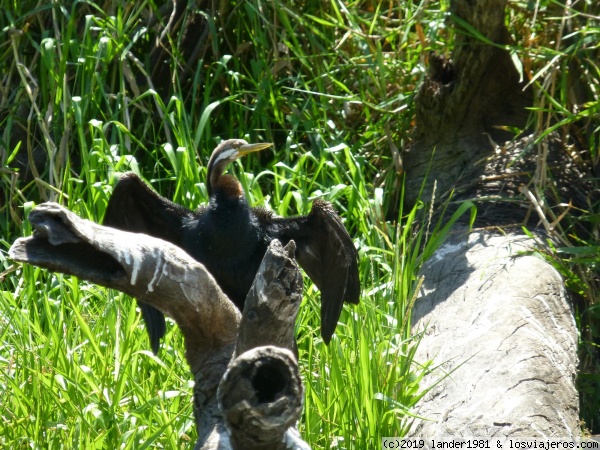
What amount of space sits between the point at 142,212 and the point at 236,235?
0.34 meters

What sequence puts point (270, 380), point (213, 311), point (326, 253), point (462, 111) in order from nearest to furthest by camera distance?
point (270, 380) < point (213, 311) < point (326, 253) < point (462, 111)

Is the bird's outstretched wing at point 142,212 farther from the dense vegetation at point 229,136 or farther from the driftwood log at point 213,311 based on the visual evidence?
the driftwood log at point 213,311

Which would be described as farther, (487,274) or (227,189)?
(487,274)

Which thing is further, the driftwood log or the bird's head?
the bird's head

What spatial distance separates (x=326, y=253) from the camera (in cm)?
296

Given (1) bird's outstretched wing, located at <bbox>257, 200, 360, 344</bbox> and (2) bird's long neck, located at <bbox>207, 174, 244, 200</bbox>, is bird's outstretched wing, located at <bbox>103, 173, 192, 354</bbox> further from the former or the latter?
(1) bird's outstretched wing, located at <bbox>257, 200, 360, 344</bbox>

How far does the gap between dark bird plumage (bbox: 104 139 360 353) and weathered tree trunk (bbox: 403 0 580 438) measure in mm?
331

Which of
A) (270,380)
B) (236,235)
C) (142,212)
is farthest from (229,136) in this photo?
(270,380)

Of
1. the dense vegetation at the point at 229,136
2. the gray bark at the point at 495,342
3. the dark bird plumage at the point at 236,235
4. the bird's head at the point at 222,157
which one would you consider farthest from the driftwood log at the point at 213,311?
the bird's head at the point at 222,157

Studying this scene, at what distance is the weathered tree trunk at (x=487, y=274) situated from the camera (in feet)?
8.55

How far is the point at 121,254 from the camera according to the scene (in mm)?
1854

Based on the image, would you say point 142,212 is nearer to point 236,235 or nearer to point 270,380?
point 236,235

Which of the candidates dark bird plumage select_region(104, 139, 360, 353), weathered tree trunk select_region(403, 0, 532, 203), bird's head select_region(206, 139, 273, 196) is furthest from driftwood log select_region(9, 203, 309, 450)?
weathered tree trunk select_region(403, 0, 532, 203)

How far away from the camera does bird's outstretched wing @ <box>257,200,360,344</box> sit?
285 centimetres
